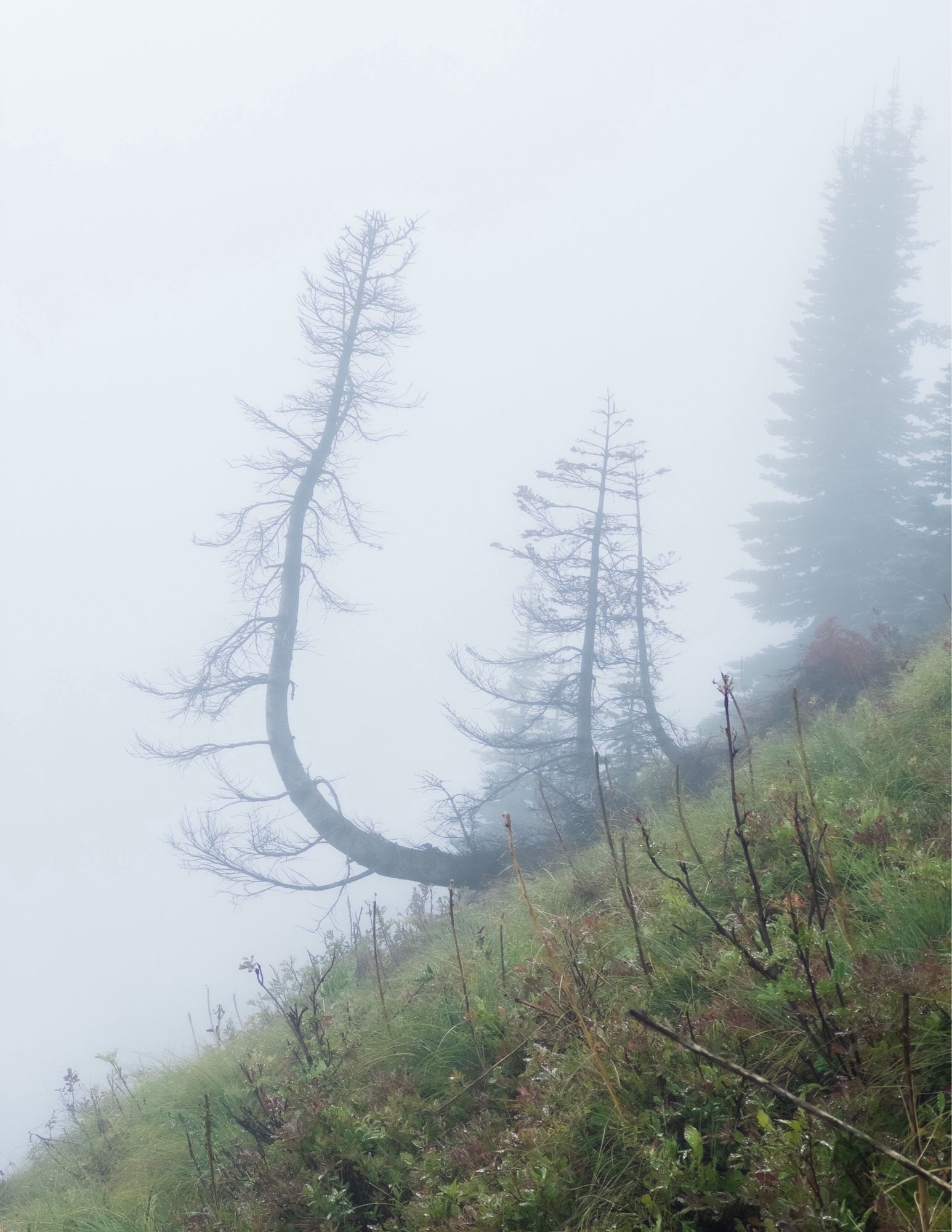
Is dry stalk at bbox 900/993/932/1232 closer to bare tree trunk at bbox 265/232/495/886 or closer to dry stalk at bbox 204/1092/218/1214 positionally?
dry stalk at bbox 204/1092/218/1214

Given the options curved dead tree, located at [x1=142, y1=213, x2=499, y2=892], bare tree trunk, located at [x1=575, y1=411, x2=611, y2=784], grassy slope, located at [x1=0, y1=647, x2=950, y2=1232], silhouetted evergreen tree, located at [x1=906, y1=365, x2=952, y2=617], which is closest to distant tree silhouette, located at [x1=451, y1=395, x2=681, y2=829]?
bare tree trunk, located at [x1=575, y1=411, x2=611, y2=784]

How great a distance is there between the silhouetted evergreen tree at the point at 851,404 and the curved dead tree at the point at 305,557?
1256 centimetres

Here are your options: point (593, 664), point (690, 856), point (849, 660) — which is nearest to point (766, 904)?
point (690, 856)

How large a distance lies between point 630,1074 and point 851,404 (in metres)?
21.9

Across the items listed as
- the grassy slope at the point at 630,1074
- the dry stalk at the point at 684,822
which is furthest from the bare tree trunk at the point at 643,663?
the dry stalk at the point at 684,822

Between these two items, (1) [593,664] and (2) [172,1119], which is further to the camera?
(1) [593,664]

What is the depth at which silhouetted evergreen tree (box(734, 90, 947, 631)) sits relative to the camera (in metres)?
19.1

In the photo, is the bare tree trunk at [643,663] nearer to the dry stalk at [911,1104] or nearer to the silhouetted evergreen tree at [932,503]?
the silhouetted evergreen tree at [932,503]

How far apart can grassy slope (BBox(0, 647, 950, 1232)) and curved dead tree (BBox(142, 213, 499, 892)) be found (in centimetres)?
572

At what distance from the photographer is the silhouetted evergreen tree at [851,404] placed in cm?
1914

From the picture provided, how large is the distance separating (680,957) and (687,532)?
470ft

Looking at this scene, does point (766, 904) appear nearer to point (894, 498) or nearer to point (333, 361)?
point (333, 361)

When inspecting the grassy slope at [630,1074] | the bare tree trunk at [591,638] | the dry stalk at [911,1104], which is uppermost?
the bare tree trunk at [591,638]

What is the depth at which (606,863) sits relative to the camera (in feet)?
21.5
